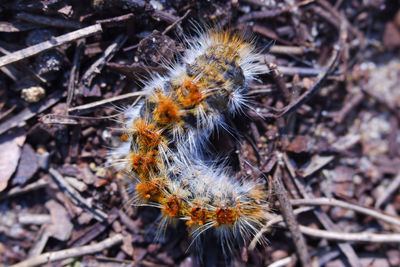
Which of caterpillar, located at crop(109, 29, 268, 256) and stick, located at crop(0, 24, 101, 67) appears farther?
stick, located at crop(0, 24, 101, 67)

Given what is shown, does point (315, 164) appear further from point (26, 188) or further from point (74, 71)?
point (26, 188)

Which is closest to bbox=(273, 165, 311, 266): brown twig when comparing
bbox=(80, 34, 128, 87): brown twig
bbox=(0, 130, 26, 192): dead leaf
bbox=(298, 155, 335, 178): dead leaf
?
bbox=(298, 155, 335, 178): dead leaf

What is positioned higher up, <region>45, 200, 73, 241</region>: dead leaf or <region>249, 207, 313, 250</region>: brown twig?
<region>249, 207, 313, 250</region>: brown twig

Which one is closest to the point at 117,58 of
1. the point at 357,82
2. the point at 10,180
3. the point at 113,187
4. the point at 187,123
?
the point at 187,123

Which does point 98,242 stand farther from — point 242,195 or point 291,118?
point 291,118

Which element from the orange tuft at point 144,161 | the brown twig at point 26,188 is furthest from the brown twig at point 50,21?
the brown twig at point 26,188

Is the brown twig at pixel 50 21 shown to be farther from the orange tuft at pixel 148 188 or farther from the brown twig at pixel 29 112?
the orange tuft at pixel 148 188

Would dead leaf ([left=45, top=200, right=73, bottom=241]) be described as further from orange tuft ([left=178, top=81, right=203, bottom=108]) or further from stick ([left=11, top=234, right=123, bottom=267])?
orange tuft ([left=178, top=81, right=203, bottom=108])
